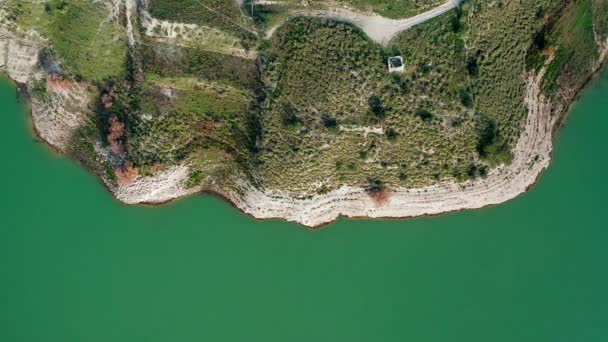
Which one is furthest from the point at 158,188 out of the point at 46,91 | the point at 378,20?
the point at 378,20

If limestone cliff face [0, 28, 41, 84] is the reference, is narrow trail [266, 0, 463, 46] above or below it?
above

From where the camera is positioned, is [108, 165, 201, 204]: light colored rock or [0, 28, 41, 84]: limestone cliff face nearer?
[0, 28, 41, 84]: limestone cliff face

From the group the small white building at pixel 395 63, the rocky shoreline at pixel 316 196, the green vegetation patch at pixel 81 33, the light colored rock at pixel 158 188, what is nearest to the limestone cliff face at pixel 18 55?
the rocky shoreline at pixel 316 196

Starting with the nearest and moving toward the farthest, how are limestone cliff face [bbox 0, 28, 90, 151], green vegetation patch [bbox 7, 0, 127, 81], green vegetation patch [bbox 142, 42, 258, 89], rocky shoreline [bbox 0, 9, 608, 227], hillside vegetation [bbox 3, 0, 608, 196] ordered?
hillside vegetation [bbox 3, 0, 608, 196], green vegetation patch [bbox 142, 42, 258, 89], green vegetation patch [bbox 7, 0, 127, 81], limestone cliff face [bbox 0, 28, 90, 151], rocky shoreline [bbox 0, 9, 608, 227]

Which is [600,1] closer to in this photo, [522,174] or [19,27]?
[522,174]

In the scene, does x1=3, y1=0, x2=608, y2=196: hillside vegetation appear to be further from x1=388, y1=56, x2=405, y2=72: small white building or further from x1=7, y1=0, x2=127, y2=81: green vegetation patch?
x1=388, y1=56, x2=405, y2=72: small white building

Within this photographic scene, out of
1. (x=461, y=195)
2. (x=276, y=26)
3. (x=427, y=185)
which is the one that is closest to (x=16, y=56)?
(x=276, y=26)

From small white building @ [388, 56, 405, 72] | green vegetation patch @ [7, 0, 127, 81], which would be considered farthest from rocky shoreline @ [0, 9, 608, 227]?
small white building @ [388, 56, 405, 72]

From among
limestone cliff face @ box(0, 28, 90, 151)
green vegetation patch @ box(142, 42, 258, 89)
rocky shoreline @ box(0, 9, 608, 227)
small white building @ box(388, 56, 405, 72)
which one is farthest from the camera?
rocky shoreline @ box(0, 9, 608, 227)
